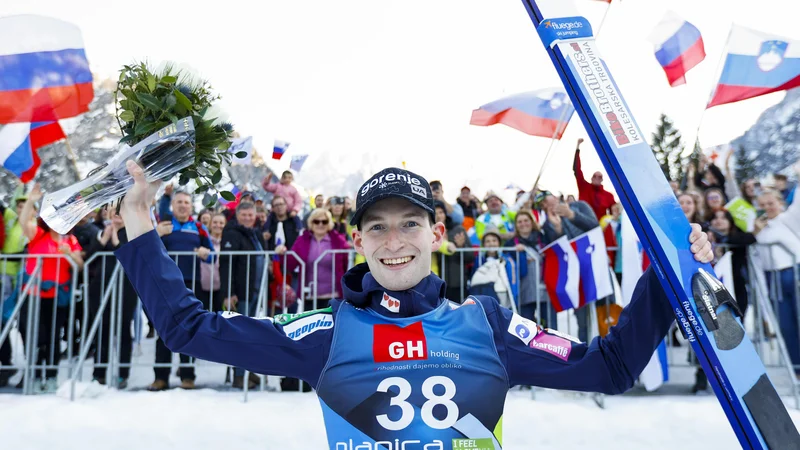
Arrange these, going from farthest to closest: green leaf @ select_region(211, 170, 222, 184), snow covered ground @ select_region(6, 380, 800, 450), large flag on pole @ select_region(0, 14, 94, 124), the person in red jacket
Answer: the person in red jacket → large flag on pole @ select_region(0, 14, 94, 124) → snow covered ground @ select_region(6, 380, 800, 450) → green leaf @ select_region(211, 170, 222, 184)

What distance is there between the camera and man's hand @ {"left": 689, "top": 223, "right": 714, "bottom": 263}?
2381 mm

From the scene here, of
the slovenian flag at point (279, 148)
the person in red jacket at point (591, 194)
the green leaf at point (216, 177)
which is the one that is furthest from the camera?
the slovenian flag at point (279, 148)

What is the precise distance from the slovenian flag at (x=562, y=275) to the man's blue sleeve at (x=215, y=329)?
545cm

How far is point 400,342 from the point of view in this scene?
2359mm

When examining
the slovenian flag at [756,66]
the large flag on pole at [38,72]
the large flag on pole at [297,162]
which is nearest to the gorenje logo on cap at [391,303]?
the large flag on pole at [38,72]

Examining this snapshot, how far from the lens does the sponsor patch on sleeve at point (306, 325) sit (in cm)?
244

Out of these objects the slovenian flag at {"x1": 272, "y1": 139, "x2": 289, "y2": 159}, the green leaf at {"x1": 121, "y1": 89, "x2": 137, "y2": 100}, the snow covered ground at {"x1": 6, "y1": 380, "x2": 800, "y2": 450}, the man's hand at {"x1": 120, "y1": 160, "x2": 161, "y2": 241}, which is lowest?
the snow covered ground at {"x1": 6, "y1": 380, "x2": 800, "y2": 450}

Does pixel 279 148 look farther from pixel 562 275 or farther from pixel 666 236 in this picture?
pixel 666 236

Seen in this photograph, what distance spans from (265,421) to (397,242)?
4567mm

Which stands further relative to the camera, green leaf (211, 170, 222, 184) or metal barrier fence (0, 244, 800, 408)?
metal barrier fence (0, 244, 800, 408)

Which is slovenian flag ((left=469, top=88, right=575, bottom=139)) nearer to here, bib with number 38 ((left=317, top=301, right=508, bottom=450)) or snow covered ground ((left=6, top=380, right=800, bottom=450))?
snow covered ground ((left=6, top=380, right=800, bottom=450))

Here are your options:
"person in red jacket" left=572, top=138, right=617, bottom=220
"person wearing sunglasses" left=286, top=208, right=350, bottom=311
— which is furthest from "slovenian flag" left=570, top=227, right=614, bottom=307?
"person wearing sunglasses" left=286, top=208, right=350, bottom=311

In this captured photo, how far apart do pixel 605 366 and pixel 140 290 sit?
63.5 inches

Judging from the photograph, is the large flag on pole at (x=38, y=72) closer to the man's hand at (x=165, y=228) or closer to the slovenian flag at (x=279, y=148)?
the man's hand at (x=165, y=228)
